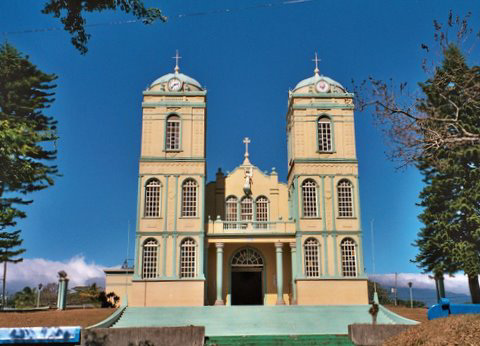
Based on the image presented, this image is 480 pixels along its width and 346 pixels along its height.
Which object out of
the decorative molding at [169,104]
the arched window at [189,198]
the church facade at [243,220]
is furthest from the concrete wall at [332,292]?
the decorative molding at [169,104]

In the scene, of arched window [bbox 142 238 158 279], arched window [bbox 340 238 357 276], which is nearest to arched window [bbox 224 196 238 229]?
arched window [bbox 142 238 158 279]

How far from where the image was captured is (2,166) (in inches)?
504

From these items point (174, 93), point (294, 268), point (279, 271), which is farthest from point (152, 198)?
point (294, 268)

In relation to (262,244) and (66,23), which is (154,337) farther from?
(262,244)

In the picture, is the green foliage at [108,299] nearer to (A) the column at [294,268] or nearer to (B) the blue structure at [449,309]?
(A) the column at [294,268]

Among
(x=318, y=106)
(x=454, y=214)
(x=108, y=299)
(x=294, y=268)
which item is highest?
(x=318, y=106)

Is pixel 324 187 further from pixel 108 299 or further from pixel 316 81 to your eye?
pixel 108 299

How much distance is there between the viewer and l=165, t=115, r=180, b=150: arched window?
32875 mm

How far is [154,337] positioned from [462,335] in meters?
11.3

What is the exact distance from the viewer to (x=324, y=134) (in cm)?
3344

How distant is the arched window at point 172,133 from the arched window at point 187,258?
19.3 ft

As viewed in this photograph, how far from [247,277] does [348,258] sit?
6.90 metres

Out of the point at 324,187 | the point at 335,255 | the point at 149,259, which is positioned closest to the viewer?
the point at 149,259

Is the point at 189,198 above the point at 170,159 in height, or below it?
below
